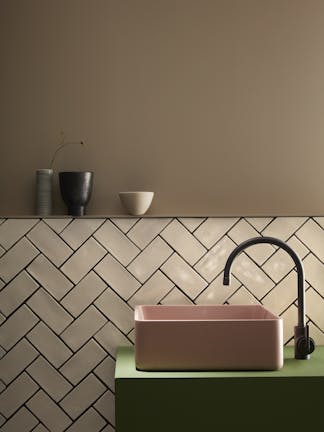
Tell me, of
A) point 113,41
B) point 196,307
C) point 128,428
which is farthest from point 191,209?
point 128,428

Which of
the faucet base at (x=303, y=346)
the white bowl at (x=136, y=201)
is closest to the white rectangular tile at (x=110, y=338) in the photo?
the white bowl at (x=136, y=201)

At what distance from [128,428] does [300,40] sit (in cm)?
169

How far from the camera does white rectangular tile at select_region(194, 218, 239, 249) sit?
2721 mm

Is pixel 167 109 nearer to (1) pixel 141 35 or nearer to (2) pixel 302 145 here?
(1) pixel 141 35

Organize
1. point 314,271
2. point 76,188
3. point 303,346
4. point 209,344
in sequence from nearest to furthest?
point 209,344 < point 303,346 < point 76,188 < point 314,271

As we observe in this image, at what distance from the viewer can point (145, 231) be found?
271cm

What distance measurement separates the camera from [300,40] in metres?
2.80

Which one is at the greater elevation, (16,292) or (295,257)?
(295,257)

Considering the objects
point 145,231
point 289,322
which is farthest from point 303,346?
point 145,231

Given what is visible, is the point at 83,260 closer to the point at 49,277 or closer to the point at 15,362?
the point at 49,277

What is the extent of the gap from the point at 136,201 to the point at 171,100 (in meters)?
0.46

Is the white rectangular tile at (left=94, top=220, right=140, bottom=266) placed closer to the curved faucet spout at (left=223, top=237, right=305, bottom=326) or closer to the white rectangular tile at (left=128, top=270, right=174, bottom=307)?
the white rectangular tile at (left=128, top=270, right=174, bottom=307)

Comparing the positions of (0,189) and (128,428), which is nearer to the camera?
(128,428)

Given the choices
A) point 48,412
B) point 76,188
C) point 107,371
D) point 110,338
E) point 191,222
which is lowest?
point 48,412
